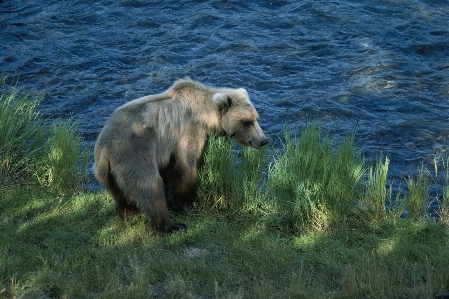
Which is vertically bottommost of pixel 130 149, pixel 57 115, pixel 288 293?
pixel 57 115

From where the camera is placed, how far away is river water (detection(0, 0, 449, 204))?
1066 cm

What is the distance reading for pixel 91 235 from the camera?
646 cm

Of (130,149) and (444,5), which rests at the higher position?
(130,149)

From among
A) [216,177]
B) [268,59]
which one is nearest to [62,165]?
[216,177]

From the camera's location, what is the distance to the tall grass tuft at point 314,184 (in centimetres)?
677

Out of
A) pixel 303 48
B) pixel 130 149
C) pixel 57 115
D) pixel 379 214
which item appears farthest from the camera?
pixel 303 48

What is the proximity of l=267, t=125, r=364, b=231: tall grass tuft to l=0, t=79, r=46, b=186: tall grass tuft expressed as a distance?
9.07ft

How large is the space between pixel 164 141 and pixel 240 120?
861 millimetres

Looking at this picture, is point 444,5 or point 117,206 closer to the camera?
point 117,206

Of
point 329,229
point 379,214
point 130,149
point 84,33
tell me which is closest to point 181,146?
point 130,149

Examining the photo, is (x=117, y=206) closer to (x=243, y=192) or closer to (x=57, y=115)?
(x=243, y=192)

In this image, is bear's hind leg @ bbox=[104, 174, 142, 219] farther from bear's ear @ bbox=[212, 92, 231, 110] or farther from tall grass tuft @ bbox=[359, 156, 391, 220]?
tall grass tuft @ bbox=[359, 156, 391, 220]

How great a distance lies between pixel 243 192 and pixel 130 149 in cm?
133

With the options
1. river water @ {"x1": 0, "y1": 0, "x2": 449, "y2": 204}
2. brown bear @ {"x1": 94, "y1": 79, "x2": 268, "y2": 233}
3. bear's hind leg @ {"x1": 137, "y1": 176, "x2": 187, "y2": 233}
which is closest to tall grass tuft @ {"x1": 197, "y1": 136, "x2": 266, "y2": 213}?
brown bear @ {"x1": 94, "y1": 79, "x2": 268, "y2": 233}
